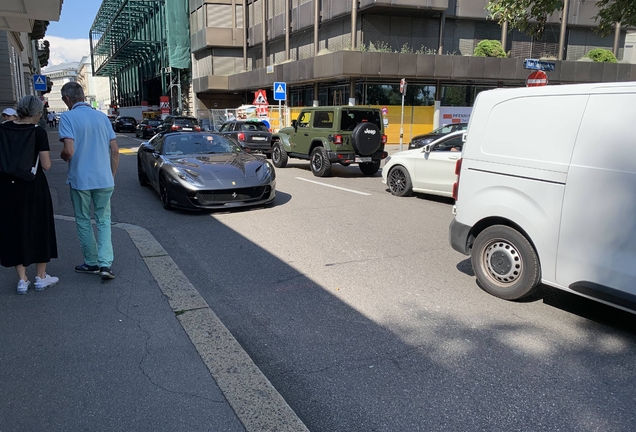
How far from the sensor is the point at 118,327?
399 cm

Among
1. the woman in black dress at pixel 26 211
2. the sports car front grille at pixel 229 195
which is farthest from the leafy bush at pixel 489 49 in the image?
the woman in black dress at pixel 26 211

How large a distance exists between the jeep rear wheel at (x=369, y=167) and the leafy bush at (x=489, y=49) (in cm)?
1786

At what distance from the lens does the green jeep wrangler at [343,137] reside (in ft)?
44.4

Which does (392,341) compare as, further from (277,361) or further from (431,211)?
(431,211)

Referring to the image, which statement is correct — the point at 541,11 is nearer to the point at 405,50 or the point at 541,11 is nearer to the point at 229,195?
the point at 229,195

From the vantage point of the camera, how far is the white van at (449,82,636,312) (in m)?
3.74

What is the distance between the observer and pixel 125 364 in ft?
11.2

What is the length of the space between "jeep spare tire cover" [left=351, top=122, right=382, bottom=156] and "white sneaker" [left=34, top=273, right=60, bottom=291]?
9.49 m

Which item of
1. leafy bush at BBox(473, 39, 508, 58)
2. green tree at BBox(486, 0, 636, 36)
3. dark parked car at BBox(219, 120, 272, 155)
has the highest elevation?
leafy bush at BBox(473, 39, 508, 58)

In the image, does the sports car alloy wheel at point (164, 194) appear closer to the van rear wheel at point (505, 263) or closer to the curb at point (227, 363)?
the curb at point (227, 363)

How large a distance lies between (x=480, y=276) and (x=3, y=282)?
4.82 meters

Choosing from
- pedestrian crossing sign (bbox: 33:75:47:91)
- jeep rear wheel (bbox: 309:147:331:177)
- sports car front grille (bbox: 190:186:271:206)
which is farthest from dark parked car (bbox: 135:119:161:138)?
sports car front grille (bbox: 190:186:271:206)

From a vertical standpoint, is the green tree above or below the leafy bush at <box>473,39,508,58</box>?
below

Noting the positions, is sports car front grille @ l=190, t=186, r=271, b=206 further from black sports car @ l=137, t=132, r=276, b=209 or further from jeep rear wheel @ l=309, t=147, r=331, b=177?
jeep rear wheel @ l=309, t=147, r=331, b=177
